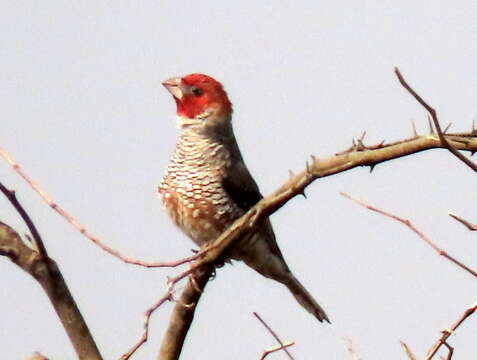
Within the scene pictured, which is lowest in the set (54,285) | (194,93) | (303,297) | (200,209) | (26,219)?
(303,297)

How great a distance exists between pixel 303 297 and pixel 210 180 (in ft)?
4.81

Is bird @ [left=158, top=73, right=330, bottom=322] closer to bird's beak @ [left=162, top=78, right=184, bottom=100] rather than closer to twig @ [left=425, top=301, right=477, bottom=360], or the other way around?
bird's beak @ [left=162, top=78, right=184, bottom=100]

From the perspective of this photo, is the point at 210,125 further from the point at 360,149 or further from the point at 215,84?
the point at 360,149

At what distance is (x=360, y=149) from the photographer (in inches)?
182

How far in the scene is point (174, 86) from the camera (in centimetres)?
856

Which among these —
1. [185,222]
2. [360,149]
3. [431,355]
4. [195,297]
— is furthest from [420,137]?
[185,222]

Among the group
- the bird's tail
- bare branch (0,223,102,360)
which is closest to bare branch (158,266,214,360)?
bare branch (0,223,102,360)

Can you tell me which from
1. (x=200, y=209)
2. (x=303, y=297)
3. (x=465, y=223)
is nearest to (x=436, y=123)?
(x=465, y=223)

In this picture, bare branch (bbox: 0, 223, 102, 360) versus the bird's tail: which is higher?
bare branch (bbox: 0, 223, 102, 360)

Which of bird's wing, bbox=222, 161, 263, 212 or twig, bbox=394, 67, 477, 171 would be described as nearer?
twig, bbox=394, 67, 477, 171

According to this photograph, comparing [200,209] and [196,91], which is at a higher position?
[196,91]

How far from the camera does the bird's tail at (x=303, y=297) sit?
9.04m

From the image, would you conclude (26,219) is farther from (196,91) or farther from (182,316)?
(196,91)

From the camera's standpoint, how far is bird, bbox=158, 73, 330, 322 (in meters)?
8.16
